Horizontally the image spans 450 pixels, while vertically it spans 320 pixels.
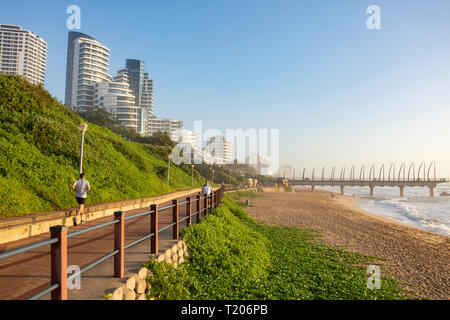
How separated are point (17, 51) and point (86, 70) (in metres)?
47.7

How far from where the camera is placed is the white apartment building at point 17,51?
138625mm

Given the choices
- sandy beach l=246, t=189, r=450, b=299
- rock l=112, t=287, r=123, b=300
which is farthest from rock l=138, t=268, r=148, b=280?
sandy beach l=246, t=189, r=450, b=299

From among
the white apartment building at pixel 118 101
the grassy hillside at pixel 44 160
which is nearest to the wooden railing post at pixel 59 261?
the grassy hillside at pixel 44 160

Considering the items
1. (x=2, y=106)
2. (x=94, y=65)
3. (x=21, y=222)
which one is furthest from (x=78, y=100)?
(x=21, y=222)

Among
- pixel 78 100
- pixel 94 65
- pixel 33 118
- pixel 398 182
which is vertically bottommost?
pixel 398 182

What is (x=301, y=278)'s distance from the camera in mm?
8227

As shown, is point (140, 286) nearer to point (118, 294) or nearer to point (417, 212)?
point (118, 294)

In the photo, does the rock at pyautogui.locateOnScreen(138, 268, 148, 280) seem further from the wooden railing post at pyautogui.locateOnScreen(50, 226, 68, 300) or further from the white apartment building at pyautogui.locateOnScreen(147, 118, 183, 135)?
the white apartment building at pyautogui.locateOnScreen(147, 118, 183, 135)

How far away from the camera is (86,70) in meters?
124

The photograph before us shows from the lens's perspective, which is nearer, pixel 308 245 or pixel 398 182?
pixel 308 245

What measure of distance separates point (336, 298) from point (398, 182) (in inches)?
4579

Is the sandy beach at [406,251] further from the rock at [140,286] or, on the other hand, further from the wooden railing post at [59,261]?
the wooden railing post at [59,261]

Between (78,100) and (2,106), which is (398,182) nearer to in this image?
→ (2,106)

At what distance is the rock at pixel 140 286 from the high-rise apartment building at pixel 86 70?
126880 millimetres
